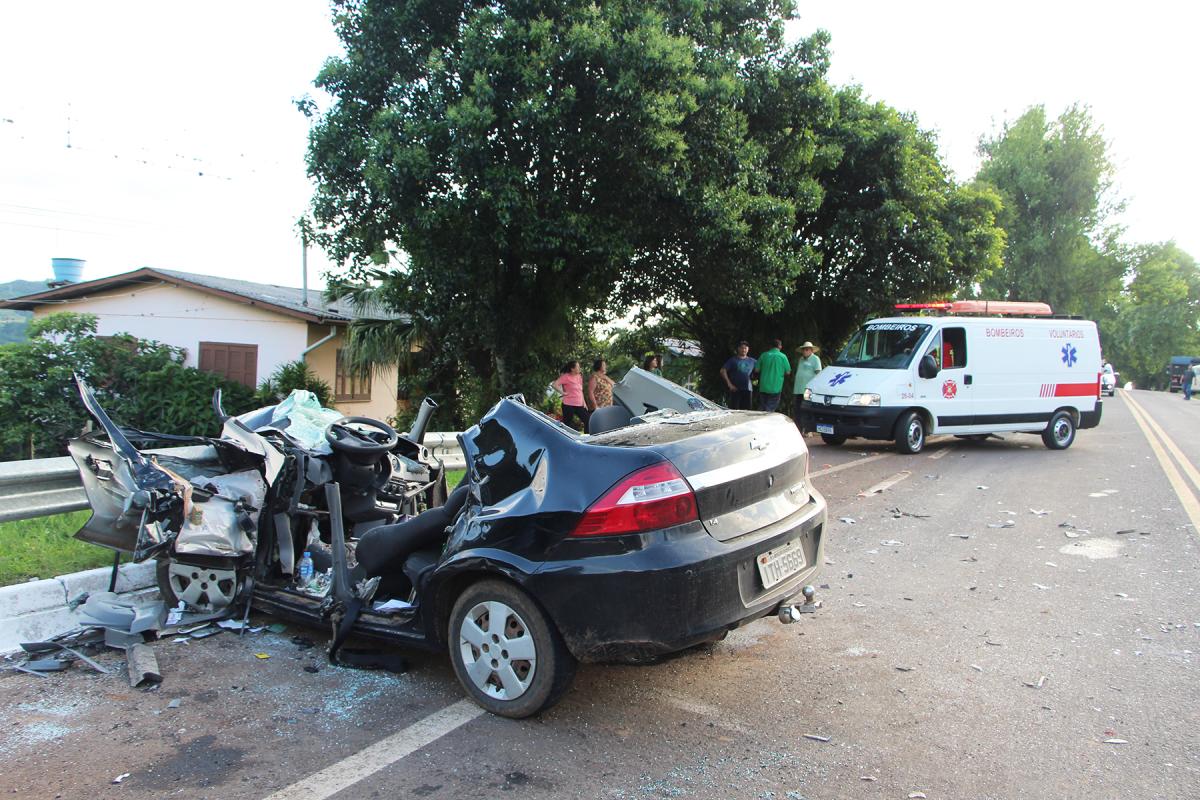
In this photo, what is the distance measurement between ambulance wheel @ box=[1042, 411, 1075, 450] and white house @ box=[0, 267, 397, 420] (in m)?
13.8

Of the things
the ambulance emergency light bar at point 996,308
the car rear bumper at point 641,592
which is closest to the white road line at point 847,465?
the ambulance emergency light bar at point 996,308

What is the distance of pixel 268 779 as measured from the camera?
9.68 ft

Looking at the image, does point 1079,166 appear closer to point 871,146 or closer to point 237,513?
point 871,146

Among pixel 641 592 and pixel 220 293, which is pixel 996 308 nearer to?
pixel 641 592

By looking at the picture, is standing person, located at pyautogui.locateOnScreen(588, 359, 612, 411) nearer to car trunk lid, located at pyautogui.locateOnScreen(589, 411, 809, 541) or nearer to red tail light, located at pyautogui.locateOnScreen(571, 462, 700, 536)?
car trunk lid, located at pyautogui.locateOnScreen(589, 411, 809, 541)

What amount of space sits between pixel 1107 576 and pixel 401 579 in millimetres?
5033

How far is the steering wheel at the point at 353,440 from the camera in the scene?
15.2 ft

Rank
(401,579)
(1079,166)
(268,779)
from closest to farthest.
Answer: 1. (268,779)
2. (401,579)
3. (1079,166)

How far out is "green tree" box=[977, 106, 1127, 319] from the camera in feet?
119

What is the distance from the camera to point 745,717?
11.5ft

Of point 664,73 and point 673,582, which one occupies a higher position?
point 664,73

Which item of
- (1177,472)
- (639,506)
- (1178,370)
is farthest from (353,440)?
(1178,370)

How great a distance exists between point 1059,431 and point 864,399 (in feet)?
14.0

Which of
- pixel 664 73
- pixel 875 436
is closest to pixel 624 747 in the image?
pixel 664 73
